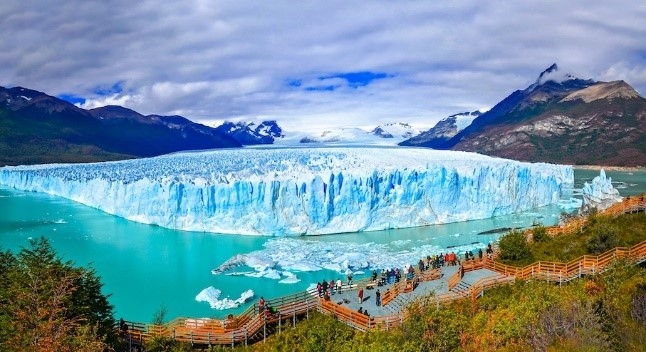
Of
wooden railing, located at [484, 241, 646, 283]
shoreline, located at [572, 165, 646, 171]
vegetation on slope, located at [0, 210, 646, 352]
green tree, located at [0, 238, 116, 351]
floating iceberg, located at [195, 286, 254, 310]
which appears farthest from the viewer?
shoreline, located at [572, 165, 646, 171]

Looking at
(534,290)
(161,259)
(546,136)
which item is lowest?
(161,259)

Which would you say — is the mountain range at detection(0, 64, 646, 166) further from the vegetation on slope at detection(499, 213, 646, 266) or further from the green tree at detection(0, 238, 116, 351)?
the vegetation on slope at detection(499, 213, 646, 266)

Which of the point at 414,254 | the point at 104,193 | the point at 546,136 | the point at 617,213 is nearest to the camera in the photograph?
the point at 617,213

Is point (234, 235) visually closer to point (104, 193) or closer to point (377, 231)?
point (377, 231)

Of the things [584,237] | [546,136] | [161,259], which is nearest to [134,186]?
[161,259]

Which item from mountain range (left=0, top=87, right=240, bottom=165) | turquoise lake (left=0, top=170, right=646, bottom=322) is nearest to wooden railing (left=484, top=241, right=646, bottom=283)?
turquoise lake (left=0, top=170, right=646, bottom=322)

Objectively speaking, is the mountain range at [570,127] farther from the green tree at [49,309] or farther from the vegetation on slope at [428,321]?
the green tree at [49,309]

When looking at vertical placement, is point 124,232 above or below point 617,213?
below

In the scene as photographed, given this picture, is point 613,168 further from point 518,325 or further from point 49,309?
point 49,309
